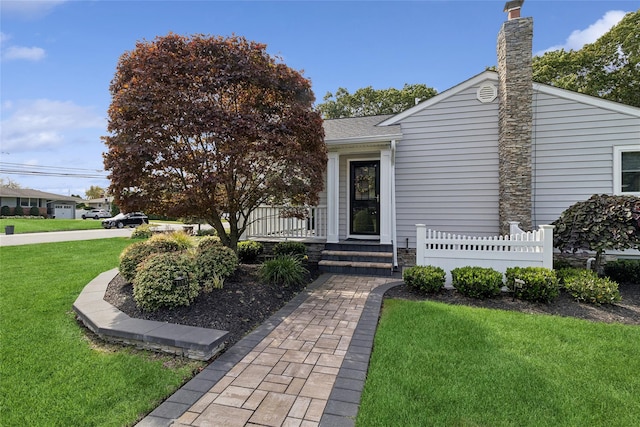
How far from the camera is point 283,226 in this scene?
8.73 m

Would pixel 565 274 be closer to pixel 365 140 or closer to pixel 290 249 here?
pixel 365 140

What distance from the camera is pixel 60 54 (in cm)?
754

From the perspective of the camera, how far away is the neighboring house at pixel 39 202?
121 feet

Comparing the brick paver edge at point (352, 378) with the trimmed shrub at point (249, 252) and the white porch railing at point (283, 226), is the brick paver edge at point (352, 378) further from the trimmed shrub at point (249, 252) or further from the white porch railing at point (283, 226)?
the trimmed shrub at point (249, 252)

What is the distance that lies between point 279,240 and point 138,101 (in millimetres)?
4810

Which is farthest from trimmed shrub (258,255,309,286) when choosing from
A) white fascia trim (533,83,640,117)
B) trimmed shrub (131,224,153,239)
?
trimmed shrub (131,224,153,239)

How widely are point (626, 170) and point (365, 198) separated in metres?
5.89

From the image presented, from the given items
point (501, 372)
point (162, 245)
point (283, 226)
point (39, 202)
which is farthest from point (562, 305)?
point (39, 202)

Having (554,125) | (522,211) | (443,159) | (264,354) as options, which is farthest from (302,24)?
(264,354)

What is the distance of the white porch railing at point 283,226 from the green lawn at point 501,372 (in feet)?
14.9

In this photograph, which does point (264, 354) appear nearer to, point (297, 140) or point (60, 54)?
point (297, 140)

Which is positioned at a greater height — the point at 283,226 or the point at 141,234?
the point at 283,226

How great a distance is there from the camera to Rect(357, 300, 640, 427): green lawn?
2287 mm

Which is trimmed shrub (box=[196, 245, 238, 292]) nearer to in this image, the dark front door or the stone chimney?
the dark front door
